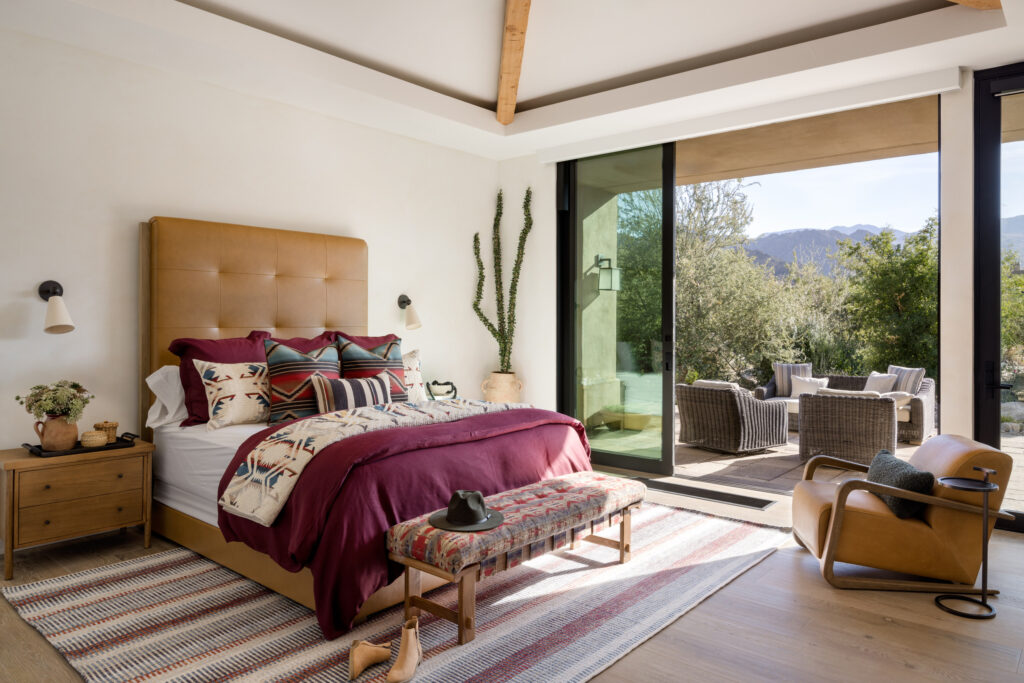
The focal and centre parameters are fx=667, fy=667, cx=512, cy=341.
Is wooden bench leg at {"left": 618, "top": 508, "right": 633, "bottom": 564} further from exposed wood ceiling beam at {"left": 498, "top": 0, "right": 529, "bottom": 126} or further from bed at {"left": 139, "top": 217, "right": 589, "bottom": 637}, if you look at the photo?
exposed wood ceiling beam at {"left": 498, "top": 0, "right": 529, "bottom": 126}

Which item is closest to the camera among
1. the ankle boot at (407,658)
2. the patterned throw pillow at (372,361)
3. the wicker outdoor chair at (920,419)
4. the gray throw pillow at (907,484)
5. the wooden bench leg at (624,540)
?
the ankle boot at (407,658)

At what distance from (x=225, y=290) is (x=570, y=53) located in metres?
2.76

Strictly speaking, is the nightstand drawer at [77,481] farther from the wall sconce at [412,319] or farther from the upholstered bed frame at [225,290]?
the wall sconce at [412,319]

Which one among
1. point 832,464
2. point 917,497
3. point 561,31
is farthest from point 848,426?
point 561,31

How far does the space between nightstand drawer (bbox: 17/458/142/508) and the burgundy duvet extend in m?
0.75

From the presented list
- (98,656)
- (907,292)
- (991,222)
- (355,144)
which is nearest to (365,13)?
(355,144)

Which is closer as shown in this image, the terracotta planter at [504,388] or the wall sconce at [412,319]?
the wall sconce at [412,319]

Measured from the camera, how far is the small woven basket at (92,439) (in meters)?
3.35

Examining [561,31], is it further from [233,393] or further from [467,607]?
[467,607]

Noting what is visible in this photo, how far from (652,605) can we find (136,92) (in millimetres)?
3918

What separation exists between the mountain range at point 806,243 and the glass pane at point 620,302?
4838 millimetres

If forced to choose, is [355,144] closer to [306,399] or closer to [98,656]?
[306,399]

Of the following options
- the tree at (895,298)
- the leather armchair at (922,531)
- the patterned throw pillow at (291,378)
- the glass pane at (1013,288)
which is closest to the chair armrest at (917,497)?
the leather armchair at (922,531)

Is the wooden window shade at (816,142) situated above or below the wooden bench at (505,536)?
above
